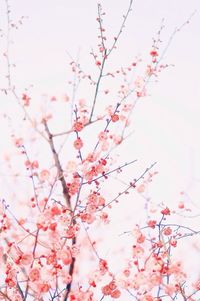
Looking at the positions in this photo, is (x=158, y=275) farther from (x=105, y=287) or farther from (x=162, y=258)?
(x=105, y=287)

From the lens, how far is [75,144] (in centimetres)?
597

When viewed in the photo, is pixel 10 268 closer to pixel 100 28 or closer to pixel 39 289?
pixel 39 289

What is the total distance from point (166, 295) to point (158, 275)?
0.96ft

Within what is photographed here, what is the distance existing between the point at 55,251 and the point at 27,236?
27.0 inches

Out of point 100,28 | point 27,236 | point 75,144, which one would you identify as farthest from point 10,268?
point 100,28

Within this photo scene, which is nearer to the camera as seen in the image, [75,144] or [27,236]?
[27,236]

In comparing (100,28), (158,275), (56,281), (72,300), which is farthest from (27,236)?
(100,28)

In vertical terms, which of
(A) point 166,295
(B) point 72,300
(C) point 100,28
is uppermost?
(C) point 100,28

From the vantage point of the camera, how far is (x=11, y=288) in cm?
574

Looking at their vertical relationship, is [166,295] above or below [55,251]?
below

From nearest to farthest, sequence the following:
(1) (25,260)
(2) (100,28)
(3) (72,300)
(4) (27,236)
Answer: (4) (27,236)
(1) (25,260)
(3) (72,300)
(2) (100,28)

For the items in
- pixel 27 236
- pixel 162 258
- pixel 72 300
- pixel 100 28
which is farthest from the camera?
pixel 100 28

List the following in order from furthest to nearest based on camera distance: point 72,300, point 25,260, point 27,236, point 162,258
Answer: point 162,258
point 72,300
point 25,260
point 27,236

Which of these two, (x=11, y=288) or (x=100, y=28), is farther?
(x=100, y=28)
